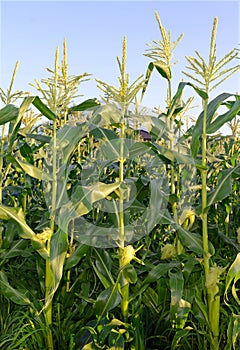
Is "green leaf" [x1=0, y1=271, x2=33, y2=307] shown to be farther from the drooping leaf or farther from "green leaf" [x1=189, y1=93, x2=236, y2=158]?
"green leaf" [x1=189, y1=93, x2=236, y2=158]

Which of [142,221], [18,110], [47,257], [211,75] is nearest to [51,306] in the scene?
[47,257]

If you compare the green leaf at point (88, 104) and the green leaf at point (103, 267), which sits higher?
the green leaf at point (88, 104)

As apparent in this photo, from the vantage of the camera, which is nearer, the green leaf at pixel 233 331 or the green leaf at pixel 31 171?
the green leaf at pixel 233 331

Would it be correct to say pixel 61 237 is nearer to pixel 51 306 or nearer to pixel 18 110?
pixel 51 306

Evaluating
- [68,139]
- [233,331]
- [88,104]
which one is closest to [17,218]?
[68,139]

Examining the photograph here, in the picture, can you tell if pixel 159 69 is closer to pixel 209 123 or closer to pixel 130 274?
pixel 209 123

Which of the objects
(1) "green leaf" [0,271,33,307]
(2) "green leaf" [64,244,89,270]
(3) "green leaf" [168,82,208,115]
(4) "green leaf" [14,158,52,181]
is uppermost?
(3) "green leaf" [168,82,208,115]

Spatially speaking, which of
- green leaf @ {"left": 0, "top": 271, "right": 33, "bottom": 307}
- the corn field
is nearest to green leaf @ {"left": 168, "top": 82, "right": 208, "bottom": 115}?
the corn field

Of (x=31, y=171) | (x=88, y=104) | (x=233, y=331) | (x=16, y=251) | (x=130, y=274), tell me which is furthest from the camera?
(x=16, y=251)

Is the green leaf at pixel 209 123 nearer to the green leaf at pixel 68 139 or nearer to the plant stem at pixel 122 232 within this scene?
the plant stem at pixel 122 232

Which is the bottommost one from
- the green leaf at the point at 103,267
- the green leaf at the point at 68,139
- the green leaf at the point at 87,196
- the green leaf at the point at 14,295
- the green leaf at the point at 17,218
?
the green leaf at the point at 14,295

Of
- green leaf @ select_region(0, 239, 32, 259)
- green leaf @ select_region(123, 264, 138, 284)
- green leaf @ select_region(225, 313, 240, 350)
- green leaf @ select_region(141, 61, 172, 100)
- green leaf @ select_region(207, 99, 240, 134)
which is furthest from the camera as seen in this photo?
green leaf @ select_region(0, 239, 32, 259)

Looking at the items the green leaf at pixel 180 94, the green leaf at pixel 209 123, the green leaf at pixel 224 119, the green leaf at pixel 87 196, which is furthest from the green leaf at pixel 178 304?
the green leaf at pixel 180 94

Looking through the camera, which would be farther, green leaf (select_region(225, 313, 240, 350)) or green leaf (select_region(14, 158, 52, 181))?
green leaf (select_region(14, 158, 52, 181))
